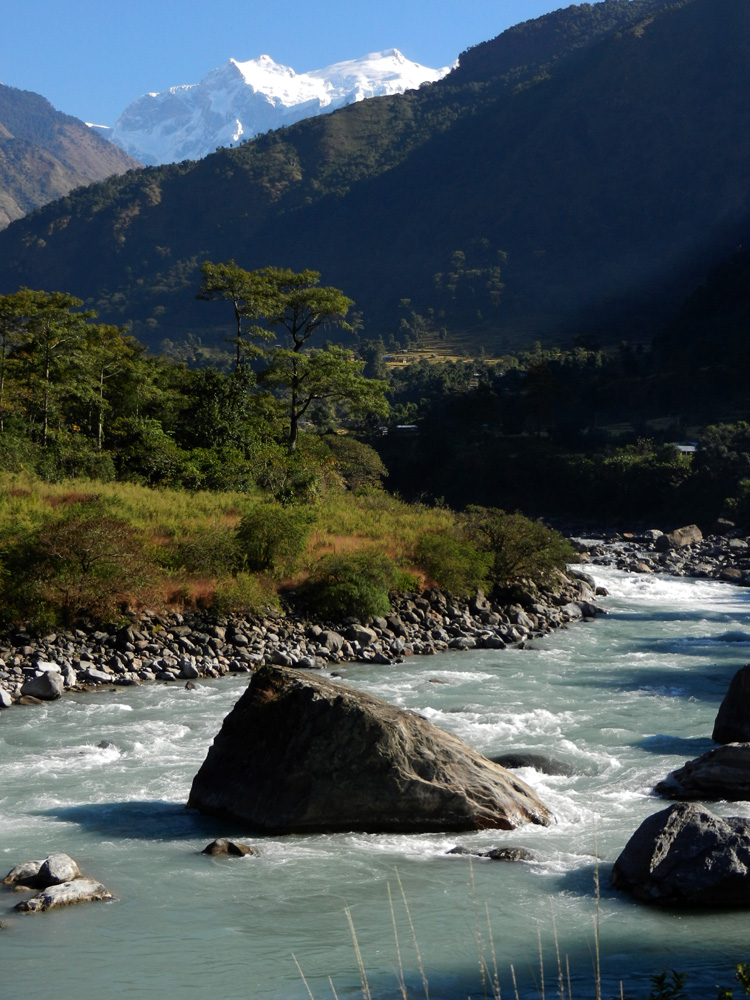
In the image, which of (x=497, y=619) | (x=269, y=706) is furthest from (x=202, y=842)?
(x=497, y=619)

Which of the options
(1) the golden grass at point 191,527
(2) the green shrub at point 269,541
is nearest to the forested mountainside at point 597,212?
(1) the golden grass at point 191,527

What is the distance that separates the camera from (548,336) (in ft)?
433

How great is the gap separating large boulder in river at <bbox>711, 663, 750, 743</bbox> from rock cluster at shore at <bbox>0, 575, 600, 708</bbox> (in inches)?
305

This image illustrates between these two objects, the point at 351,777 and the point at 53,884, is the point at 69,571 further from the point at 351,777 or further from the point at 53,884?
the point at 53,884

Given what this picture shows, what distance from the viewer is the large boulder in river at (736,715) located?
13250 mm

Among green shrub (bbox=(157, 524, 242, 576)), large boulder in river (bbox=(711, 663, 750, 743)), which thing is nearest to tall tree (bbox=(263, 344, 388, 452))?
green shrub (bbox=(157, 524, 242, 576))

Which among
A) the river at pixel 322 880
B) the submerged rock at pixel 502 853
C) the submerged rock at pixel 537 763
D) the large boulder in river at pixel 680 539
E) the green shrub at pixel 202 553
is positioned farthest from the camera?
the large boulder in river at pixel 680 539

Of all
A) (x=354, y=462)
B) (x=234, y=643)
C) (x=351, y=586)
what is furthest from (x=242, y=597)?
(x=354, y=462)

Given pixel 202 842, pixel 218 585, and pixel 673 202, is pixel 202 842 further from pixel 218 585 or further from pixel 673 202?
pixel 673 202

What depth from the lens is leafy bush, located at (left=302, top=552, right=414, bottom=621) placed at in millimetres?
22000

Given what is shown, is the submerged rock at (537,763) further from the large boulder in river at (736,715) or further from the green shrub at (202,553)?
the green shrub at (202,553)

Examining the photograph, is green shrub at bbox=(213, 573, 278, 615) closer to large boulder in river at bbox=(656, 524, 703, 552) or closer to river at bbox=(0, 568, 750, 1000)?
river at bbox=(0, 568, 750, 1000)

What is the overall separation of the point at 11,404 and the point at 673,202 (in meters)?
163

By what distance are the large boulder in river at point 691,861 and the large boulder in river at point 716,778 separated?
2433 millimetres
